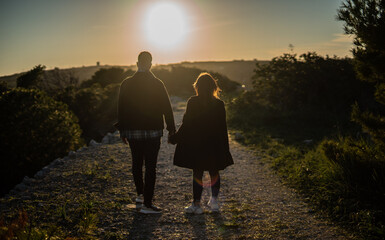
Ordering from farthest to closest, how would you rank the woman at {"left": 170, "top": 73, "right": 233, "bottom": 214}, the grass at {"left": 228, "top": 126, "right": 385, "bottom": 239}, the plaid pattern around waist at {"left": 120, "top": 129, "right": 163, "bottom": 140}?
1. the woman at {"left": 170, "top": 73, "right": 233, "bottom": 214}
2. the plaid pattern around waist at {"left": 120, "top": 129, "right": 163, "bottom": 140}
3. the grass at {"left": 228, "top": 126, "right": 385, "bottom": 239}

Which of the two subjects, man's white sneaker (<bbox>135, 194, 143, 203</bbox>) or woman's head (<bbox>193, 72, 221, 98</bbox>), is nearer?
woman's head (<bbox>193, 72, 221, 98</bbox>)

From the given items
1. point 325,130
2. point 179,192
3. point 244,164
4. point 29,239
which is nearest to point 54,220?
point 29,239

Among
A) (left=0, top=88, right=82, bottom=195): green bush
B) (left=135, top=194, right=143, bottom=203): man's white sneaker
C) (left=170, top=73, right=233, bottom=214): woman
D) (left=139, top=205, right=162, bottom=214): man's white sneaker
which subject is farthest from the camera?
(left=0, top=88, right=82, bottom=195): green bush

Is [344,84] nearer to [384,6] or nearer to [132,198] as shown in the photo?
[384,6]

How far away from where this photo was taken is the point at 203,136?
15.3 feet

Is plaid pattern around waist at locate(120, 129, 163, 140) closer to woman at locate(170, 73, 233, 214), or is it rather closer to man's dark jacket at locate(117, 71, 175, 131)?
man's dark jacket at locate(117, 71, 175, 131)

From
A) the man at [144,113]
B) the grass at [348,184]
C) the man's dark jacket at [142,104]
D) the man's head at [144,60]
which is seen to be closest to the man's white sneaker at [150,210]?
the man at [144,113]

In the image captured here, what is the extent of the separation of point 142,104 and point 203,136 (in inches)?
39.1

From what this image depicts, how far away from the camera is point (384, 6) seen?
4.55 metres

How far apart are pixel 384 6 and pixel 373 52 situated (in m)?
0.66

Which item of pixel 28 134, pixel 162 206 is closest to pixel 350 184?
pixel 162 206

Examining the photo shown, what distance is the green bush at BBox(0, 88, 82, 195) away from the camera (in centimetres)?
876

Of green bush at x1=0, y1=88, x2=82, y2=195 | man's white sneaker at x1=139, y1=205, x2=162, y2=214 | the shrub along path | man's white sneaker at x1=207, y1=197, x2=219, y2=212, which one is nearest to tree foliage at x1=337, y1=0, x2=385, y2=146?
the shrub along path

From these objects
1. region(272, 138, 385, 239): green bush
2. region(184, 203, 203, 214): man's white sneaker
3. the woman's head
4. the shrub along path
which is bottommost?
the shrub along path
